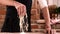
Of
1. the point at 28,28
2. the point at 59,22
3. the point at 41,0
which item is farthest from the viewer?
the point at 59,22

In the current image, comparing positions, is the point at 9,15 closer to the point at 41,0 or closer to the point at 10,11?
the point at 10,11

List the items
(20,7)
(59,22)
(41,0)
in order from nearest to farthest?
1. (20,7)
2. (41,0)
3. (59,22)

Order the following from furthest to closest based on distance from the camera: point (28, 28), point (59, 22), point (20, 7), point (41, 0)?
point (59, 22), point (28, 28), point (41, 0), point (20, 7)

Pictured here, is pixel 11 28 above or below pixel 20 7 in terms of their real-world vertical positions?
below

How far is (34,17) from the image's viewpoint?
241 centimetres

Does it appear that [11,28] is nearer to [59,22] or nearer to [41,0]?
[41,0]

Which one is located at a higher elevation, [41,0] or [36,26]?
[41,0]

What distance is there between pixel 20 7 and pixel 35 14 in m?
1.40

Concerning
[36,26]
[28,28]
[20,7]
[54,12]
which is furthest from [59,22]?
[20,7]

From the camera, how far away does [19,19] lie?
128 centimetres

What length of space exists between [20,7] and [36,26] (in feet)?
4.57

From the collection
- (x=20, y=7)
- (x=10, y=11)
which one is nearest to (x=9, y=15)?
(x=10, y=11)

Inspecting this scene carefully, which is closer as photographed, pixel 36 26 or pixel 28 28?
pixel 28 28

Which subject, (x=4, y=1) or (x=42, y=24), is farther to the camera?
(x=42, y=24)
